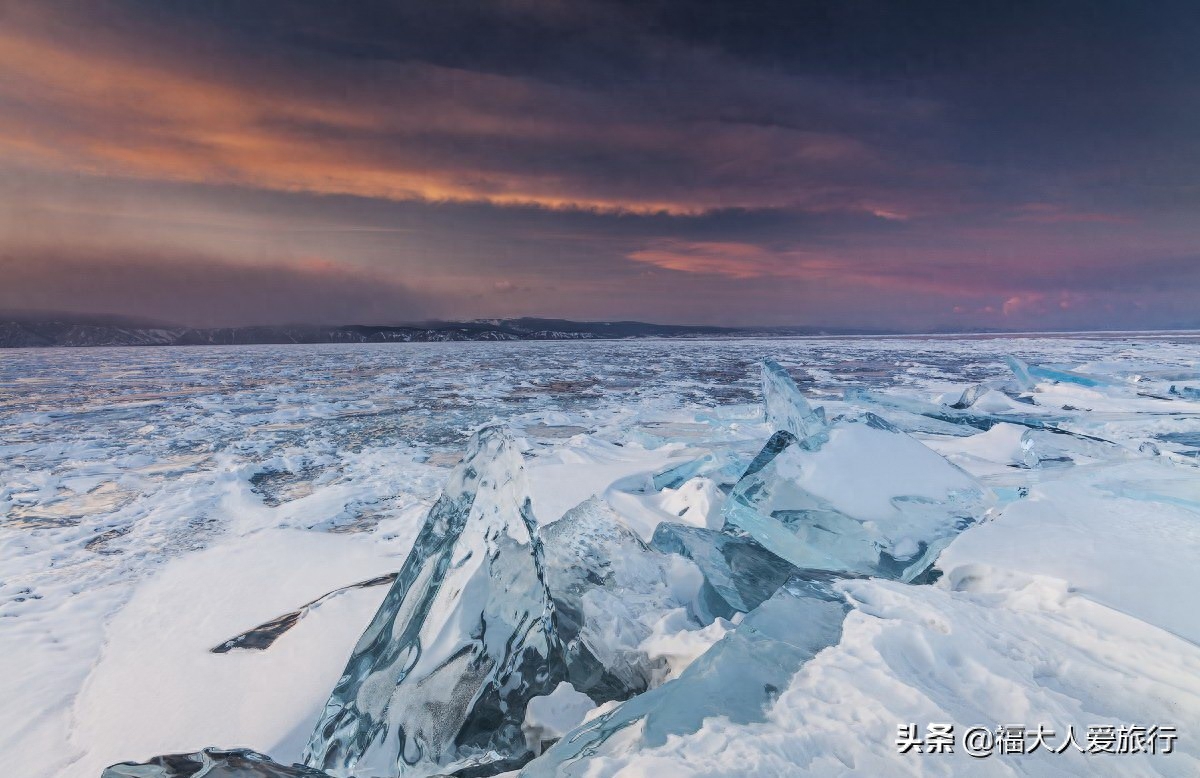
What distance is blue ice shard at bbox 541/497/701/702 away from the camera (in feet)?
5.52

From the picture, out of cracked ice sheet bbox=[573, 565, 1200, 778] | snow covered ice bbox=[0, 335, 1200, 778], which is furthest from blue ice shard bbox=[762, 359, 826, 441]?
cracked ice sheet bbox=[573, 565, 1200, 778]

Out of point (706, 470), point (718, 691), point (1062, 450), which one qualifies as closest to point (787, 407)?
point (706, 470)

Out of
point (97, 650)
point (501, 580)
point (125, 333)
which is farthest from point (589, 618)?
point (125, 333)

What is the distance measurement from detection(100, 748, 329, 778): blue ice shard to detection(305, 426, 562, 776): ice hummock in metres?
0.37

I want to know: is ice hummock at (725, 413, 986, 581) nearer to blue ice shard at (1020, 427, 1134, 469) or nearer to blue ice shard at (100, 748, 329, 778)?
blue ice shard at (100, 748, 329, 778)

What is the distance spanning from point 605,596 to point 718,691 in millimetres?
768

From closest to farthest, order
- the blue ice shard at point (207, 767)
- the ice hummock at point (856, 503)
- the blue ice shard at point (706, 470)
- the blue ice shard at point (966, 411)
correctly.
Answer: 1. the blue ice shard at point (207, 767)
2. the ice hummock at point (856, 503)
3. the blue ice shard at point (706, 470)
4. the blue ice shard at point (966, 411)

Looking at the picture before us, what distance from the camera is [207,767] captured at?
1047 mm

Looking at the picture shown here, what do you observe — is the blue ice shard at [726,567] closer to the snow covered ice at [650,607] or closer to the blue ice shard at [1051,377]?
the snow covered ice at [650,607]

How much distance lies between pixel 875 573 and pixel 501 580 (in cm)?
151

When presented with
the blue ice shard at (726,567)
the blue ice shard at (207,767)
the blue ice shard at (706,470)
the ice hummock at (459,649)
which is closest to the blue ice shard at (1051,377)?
the blue ice shard at (706,470)

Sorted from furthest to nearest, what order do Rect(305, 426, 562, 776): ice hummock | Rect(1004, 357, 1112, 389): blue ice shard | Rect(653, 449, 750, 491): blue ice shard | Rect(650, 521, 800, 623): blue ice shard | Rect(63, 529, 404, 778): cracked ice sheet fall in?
Rect(1004, 357, 1112, 389): blue ice shard
Rect(653, 449, 750, 491): blue ice shard
Rect(650, 521, 800, 623): blue ice shard
Rect(63, 529, 404, 778): cracked ice sheet
Rect(305, 426, 562, 776): ice hummock

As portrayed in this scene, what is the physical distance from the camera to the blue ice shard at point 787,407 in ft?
13.2

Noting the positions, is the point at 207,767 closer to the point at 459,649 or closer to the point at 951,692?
the point at 459,649
